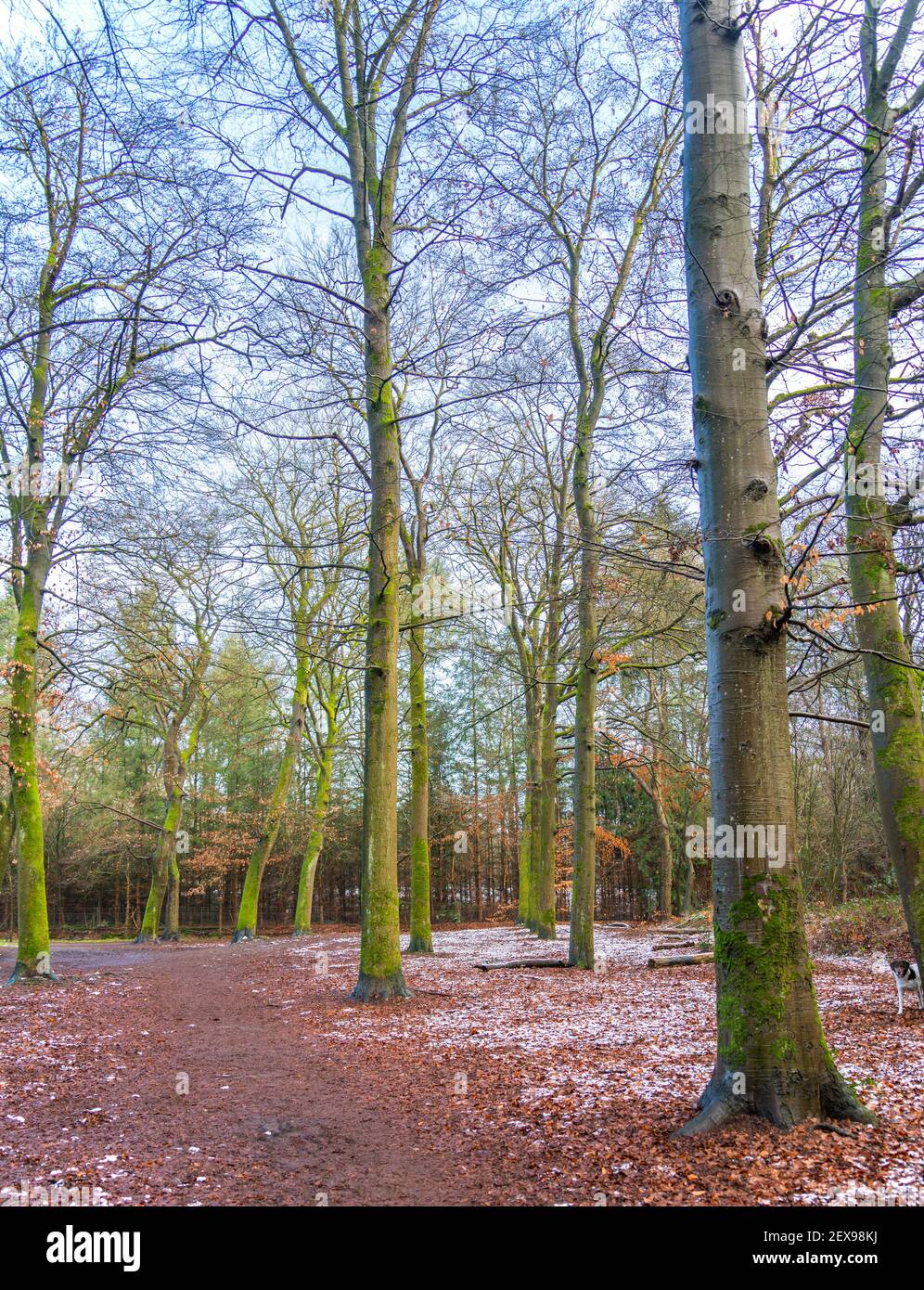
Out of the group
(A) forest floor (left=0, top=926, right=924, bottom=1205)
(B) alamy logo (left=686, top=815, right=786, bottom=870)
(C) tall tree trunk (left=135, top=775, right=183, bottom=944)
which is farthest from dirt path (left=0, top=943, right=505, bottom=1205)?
(C) tall tree trunk (left=135, top=775, right=183, bottom=944)

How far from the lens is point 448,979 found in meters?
10.8

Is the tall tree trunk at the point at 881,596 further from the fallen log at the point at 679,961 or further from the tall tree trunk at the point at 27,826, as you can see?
the tall tree trunk at the point at 27,826

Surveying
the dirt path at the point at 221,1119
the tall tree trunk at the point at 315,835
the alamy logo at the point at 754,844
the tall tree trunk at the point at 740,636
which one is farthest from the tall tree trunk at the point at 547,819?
the alamy logo at the point at 754,844

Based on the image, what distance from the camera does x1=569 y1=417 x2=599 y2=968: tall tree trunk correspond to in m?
11.9

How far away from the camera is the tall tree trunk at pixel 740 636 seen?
149 inches

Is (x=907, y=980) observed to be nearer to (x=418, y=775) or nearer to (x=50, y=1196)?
(x=50, y=1196)

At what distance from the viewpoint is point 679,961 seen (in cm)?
1214

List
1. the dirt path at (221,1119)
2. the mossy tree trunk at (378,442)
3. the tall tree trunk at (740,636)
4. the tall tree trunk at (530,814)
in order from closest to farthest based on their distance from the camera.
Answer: the dirt path at (221,1119) < the tall tree trunk at (740,636) < the mossy tree trunk at (378,442) < the tall tree trunk at (530,814)
